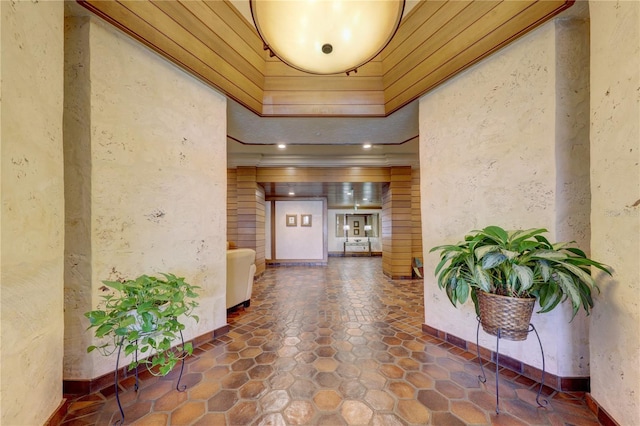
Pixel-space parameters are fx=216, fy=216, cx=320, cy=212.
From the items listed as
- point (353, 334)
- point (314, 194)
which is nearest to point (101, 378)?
point (353, 334)

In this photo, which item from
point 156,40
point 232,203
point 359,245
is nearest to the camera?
point 156,40

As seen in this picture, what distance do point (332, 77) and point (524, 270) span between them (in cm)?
265

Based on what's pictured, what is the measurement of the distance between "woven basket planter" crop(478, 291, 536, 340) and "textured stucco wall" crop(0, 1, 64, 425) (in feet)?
8.13

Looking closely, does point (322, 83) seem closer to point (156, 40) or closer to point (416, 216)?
point (156, 40)

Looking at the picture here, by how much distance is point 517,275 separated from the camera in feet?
3.77

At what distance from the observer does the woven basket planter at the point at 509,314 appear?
48.4 inches

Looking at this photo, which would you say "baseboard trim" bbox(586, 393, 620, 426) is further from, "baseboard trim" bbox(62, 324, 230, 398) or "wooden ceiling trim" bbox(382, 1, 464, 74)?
"baseboard trim" bbox(62, 324, 230, 398)

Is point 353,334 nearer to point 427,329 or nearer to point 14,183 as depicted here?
point 427,329

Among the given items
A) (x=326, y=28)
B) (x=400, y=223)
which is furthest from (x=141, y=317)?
(x=400, y=223)

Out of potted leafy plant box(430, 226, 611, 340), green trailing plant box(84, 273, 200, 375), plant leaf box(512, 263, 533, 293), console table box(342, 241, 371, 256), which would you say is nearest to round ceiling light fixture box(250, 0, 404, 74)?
potted leafy plant box(430, 226, 611, 340)

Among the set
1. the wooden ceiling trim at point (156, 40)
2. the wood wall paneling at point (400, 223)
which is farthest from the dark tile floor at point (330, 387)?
the wooden ceiling trim at point (156, 40)

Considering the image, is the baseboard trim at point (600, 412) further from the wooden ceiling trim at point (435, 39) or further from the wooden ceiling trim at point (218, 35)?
the wooden ceiling trim at point (218, 35)

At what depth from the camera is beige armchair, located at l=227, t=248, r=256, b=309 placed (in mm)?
2812

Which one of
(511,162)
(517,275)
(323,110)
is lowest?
(517,275)
